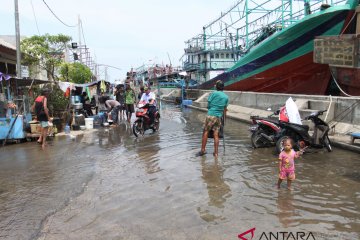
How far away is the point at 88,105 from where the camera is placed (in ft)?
50.8

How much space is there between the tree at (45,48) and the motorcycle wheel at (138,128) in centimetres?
1498

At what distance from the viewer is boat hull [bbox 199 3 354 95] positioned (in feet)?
39.9

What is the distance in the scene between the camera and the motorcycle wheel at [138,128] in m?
10.8

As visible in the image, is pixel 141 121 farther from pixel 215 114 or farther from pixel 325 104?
pixel 325 104

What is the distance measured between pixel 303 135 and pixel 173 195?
393 cm

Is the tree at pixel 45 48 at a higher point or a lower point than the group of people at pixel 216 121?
higher

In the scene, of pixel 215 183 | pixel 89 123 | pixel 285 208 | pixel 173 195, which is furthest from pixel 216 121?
pixel 89 123

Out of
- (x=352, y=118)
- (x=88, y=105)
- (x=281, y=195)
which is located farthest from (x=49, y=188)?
(x=88, y=105)

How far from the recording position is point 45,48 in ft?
82.1

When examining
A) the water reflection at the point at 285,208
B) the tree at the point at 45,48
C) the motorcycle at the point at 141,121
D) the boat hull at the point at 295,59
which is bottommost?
the water reflection at the point at 285,208

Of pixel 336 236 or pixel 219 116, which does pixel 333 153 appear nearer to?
pixel 219 116

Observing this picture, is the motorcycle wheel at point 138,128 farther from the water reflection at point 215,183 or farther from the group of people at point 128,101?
the water reflection at point 215,183

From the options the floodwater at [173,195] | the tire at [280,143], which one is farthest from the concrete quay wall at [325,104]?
the tire at [280,143]

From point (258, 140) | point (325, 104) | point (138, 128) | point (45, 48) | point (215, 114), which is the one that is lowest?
point (258, 140)
